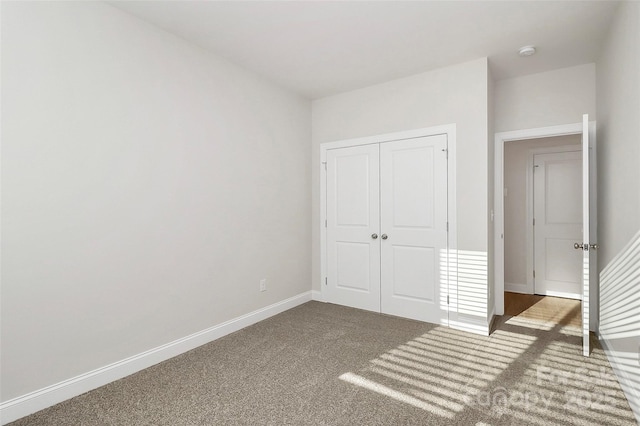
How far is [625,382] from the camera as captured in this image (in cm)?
211

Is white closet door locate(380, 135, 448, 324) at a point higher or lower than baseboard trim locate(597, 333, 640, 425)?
higher

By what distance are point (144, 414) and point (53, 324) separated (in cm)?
83

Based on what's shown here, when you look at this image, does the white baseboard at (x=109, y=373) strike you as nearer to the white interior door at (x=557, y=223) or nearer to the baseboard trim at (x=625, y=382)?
the baseboard trim at (x=625, y=382)

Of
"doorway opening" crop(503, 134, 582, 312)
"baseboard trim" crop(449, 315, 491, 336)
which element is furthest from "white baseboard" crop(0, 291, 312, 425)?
"doorway opening" crop(503, 134, 582, 312)

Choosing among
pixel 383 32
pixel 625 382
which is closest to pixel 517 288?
pixel 625 382

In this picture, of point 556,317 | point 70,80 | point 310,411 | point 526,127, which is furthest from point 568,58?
point 70,80

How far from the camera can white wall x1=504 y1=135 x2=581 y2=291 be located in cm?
482

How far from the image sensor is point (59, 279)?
82.3 inches

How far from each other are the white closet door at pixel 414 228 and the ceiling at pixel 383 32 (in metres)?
0.91

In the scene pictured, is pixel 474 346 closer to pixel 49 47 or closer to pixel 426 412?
pixel 426 412

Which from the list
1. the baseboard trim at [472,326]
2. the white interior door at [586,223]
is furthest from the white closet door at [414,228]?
the white interior door at [586,223]

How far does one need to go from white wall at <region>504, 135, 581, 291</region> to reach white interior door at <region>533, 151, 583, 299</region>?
0.47 feet

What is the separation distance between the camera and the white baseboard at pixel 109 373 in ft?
6.29

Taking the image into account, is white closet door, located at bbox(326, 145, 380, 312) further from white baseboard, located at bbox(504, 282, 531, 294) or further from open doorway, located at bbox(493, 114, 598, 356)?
white baseboard, located at bbox(504, 282, 531, 294)
